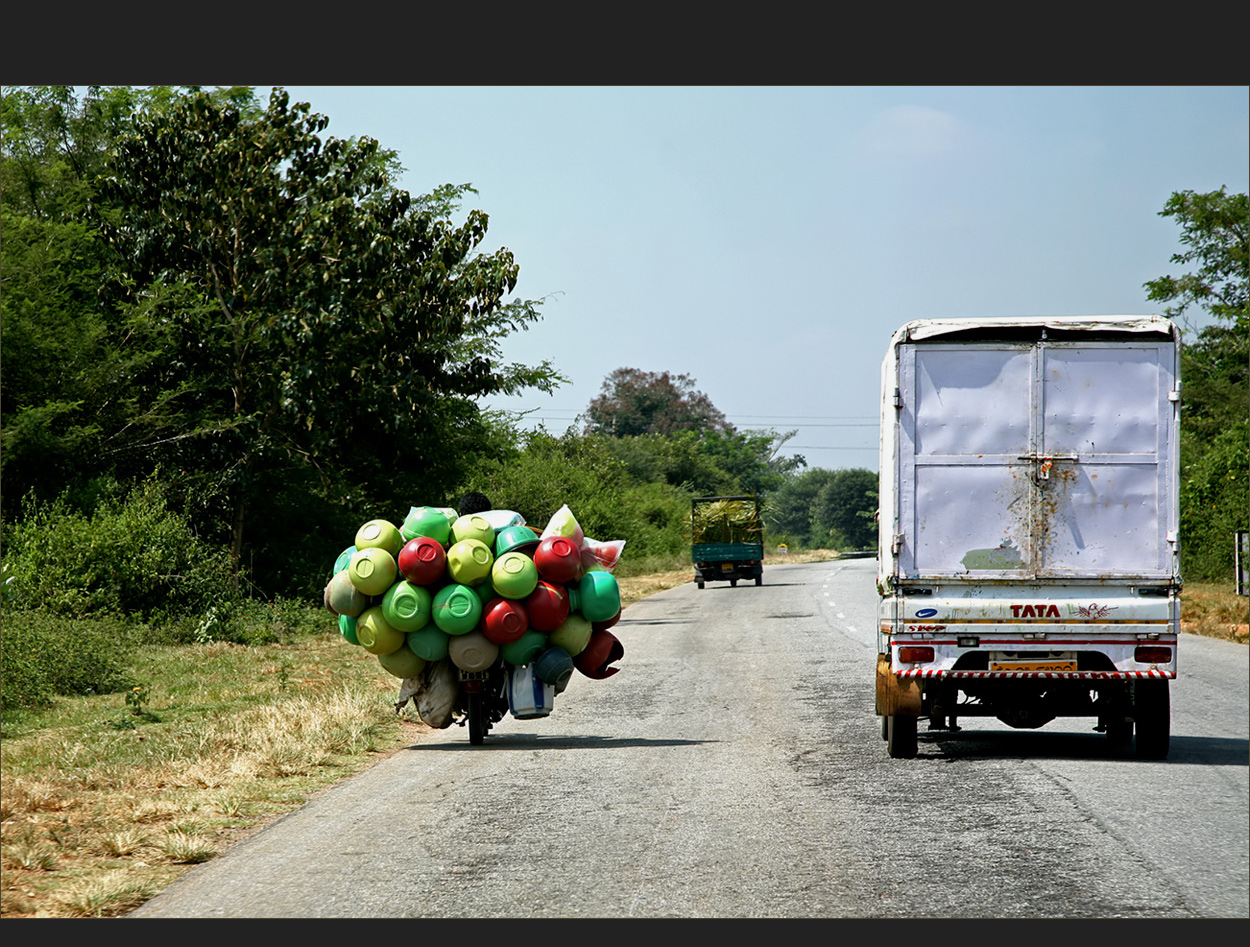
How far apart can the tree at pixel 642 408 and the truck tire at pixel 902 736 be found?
97.0 m

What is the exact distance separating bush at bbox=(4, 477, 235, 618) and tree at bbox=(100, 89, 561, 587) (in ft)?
7.70

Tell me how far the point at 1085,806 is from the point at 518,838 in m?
3.52

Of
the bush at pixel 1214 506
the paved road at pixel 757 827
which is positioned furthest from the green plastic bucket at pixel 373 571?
the bush at pixel 1214 506

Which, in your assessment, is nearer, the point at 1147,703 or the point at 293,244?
the point at 1147,703

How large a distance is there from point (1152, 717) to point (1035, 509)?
70.8 inches

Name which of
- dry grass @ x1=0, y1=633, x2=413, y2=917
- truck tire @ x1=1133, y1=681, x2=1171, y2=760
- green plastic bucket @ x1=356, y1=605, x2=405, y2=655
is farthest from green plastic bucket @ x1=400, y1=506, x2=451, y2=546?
truck tire @ x1=1133, y1=681, x2=1171, y2=760

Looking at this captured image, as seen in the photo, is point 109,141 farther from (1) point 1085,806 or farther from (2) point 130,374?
(1) point 1085,806

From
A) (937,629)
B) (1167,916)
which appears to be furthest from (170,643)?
(1167,916)

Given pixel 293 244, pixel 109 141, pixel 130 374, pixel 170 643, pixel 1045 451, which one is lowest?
pixel 170 643

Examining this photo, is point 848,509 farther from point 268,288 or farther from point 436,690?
point 436,690

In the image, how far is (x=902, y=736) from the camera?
1025cm

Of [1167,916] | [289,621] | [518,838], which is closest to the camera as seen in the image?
[1167,916]

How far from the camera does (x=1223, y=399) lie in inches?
1512

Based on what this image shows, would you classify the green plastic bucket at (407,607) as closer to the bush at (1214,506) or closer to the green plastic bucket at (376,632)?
the green plastic bucket at (376,632)
